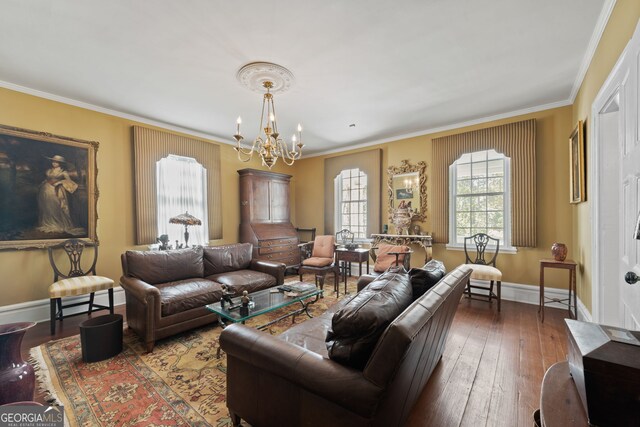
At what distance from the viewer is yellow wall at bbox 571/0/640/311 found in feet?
5.95

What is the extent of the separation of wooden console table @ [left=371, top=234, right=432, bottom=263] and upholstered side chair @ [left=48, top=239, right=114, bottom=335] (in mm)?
4144

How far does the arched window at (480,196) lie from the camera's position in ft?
14.0

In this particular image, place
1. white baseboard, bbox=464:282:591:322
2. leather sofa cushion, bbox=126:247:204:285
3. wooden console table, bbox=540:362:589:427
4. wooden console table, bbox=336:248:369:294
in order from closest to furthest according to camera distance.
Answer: wooden console table, bbox=540:362:589:427, leather sofa cushion, bbox=126:247:204:285, white baseboard, bbox=464:282:591:322, wooden console table, bbox=336:248:369:294

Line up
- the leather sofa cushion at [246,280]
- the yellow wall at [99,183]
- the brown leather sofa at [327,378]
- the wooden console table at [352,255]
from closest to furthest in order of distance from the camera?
the brown leather sofa at [327,378] < the yellow wall at [99,183] < the leather sofa cushion at [246,280] < the wooden console table at [352,255]

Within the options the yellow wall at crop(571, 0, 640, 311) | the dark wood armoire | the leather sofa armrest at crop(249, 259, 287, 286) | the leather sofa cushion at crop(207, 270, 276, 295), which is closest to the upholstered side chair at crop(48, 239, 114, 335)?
the leather sofa cushion at crop(207, 270, 276, 295)

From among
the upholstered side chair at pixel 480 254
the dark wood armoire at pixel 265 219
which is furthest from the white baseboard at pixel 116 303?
the dark wood armoire at pixel 265 219

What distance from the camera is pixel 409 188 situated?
512 centimetres

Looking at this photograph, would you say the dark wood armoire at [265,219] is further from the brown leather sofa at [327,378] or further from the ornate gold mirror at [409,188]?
the brown leather sofa at [327,378]

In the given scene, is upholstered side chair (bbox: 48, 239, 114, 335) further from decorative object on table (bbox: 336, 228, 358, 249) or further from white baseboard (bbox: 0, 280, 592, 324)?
decorative object on table (bbox: 336, 228, 358, 249)

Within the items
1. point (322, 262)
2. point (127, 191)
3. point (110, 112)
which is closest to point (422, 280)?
point (322, 262)

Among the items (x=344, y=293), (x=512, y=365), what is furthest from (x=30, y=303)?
(x=512, y=365)

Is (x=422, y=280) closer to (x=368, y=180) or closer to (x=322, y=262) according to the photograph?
(x=322, y=262)

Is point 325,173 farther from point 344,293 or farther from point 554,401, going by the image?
point 554,401

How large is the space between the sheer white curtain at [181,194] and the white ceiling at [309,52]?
1018 millimetres
